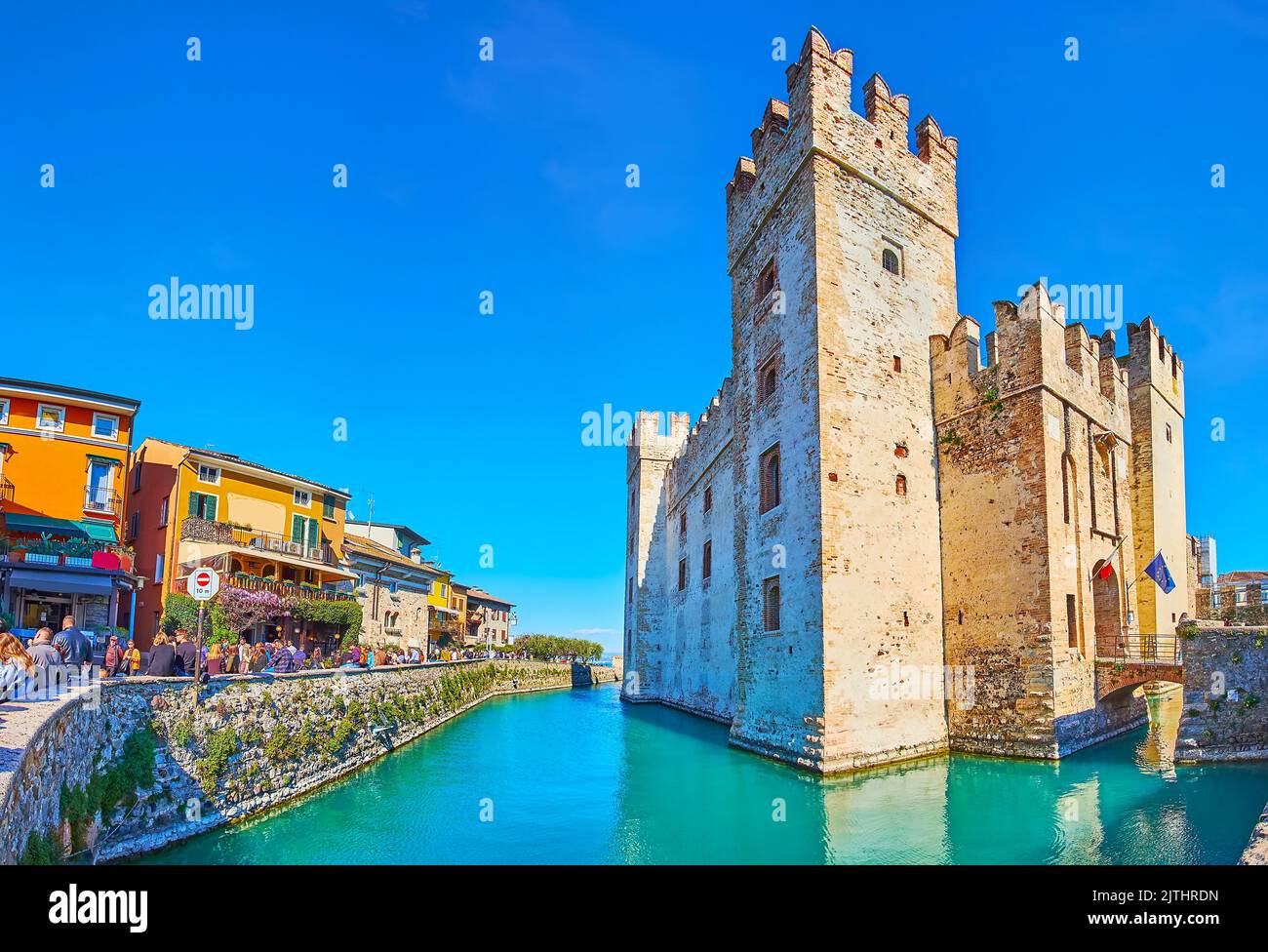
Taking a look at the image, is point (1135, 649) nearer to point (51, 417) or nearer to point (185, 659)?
point (185, 659)

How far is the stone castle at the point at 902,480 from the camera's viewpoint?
16.2 meters

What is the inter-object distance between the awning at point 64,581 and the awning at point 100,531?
73.7 inches

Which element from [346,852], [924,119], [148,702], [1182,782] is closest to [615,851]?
[346,852]

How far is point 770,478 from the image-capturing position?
19.4 m

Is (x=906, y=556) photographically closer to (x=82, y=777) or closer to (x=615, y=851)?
(x=615, y=851)

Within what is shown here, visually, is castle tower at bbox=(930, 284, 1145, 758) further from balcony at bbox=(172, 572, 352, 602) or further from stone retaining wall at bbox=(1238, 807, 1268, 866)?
balcony at bbox=(172, 572, 352, 602)

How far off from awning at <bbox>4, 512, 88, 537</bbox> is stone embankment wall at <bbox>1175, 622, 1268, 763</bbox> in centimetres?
3010

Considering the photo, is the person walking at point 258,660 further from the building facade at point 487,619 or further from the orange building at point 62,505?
the building facade at point 487,619

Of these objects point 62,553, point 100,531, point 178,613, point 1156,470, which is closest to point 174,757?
point 62,553

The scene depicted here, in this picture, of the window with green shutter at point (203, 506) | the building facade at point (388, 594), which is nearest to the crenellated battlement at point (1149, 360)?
the building facade at point (388, 594)

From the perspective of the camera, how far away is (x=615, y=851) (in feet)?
37.5

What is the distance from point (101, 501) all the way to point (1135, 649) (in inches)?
1247
